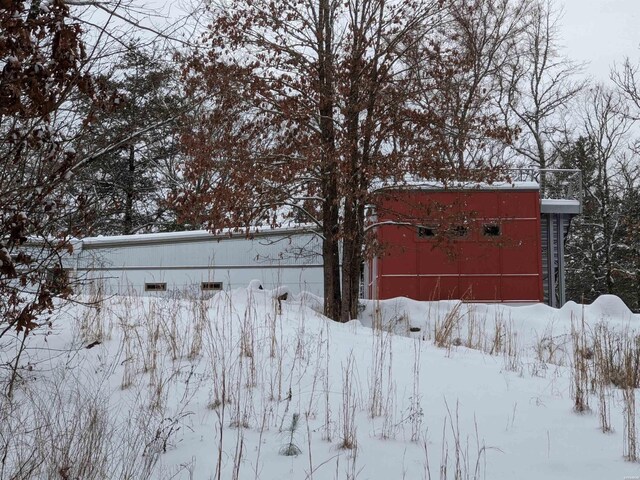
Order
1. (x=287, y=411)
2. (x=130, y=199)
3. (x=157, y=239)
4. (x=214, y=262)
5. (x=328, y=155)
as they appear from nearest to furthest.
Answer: (x=287, y=411), (x=328, y=155), (x=214, y=262), (x=157, y=239), (x=130, y=199)

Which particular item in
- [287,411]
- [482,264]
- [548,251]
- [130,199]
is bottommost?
[287,411]

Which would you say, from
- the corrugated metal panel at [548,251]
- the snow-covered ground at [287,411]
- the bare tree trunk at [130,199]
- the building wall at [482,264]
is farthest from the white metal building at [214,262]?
the snow-covered ground at [287,411]

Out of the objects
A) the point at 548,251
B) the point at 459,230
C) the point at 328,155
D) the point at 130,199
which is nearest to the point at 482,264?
the point at 548,251

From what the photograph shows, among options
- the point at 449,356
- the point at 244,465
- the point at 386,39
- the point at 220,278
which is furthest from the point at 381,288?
the point at 244,465

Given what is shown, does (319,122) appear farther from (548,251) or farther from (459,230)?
(548,251)

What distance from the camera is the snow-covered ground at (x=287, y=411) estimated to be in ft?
13.8

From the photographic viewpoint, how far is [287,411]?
5.17 meters

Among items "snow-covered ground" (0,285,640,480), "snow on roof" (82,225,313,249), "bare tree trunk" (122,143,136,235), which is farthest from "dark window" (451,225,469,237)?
"bare tree trunk" (122,143,136,235)

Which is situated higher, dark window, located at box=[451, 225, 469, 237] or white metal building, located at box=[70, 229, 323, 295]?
dark window, located at box=[451, 225, 469, 237]

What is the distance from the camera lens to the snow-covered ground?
422cm

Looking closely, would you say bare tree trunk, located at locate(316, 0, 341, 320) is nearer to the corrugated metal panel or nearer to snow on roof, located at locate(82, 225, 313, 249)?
snow on roof, located at locate(82, 225, 313, 249)

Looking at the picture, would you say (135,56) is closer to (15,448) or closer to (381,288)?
(15,448)

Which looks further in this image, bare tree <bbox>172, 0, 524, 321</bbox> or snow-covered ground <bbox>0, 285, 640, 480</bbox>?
bare tree <bbox>172, 0, 524, 321</bbox>

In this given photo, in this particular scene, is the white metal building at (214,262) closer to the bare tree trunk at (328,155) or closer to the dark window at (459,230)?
the bare tree trunk at (328,155)
